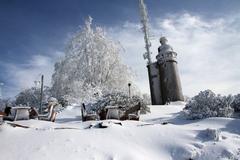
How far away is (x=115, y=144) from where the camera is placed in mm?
7973

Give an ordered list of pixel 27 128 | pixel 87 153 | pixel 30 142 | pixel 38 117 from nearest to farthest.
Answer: pixel 87 153, pixel 30 142, pixel 27 128, pixel 38 117

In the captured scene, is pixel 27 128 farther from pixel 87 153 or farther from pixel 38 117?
pixel 38 117

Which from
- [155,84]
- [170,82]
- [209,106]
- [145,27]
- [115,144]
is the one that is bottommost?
[115,144]

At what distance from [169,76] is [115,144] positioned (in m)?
21.9

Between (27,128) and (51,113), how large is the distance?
14.8 feet

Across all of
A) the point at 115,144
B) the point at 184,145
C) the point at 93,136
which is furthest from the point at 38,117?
the point at 184,145

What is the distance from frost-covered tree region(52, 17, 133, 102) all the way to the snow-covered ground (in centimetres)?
1935

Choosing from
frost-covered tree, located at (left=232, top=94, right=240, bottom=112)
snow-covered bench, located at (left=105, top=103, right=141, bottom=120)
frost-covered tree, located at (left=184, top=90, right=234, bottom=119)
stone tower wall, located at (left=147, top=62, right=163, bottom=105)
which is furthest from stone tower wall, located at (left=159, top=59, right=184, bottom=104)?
snow-covered bench, located at (left=105, top=103, right=141, bottom=120)

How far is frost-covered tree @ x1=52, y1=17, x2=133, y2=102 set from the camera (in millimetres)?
30062

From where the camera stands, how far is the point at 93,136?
855cm

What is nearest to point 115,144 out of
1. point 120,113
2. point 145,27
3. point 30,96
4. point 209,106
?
point 120,113

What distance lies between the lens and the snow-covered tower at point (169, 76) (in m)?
28.7

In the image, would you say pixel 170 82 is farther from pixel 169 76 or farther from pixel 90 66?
pixel 90 66

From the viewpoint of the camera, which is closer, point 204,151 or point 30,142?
point 30,142
